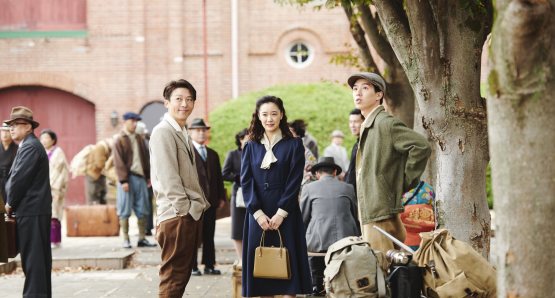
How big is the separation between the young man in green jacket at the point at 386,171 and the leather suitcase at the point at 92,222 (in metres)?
10.2

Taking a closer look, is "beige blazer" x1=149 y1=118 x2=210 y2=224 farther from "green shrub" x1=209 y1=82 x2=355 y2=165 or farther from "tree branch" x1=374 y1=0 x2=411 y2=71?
"green shrub" x1=209 y1=82 x2=355 y2=165

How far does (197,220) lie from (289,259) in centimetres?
80

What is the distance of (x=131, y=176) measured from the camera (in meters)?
14.5

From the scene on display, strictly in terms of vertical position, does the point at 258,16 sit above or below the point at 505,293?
above

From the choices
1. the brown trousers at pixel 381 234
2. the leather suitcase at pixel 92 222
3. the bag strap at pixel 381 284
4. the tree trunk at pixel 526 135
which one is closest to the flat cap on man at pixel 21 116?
the brown trousers at pixel 381 234

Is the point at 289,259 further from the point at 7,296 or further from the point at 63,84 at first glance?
the point at 63,84

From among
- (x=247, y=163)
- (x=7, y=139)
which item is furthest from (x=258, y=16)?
(x=247, y=163)

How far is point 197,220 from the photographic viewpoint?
295 inches

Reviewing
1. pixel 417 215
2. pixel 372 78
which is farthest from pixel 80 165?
pixel 372 78

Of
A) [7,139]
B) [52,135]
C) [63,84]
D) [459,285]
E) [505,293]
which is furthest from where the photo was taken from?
[63,84]

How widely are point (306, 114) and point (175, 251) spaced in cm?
1384

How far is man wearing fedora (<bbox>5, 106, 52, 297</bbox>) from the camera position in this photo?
8789 mm

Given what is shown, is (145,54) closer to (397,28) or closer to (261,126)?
(397,28)

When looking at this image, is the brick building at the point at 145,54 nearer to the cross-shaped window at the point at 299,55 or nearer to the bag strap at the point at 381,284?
the cross-shaped window at the point at 299,55
